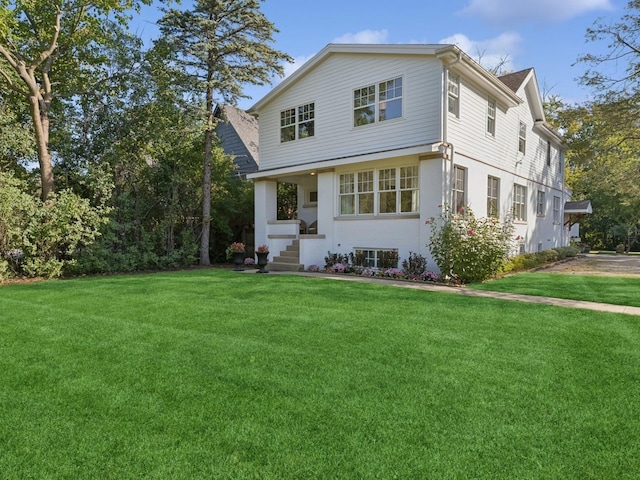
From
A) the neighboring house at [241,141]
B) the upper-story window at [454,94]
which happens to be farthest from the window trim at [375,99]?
the neighboring house at [241,141]

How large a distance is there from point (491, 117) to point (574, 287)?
7042 mm

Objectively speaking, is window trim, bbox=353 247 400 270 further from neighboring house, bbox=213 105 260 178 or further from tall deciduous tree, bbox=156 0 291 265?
neighboring house, bbox=213 105 260 178

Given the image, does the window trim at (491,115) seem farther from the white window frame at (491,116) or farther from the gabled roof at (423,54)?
the gabled roof at (423,54)

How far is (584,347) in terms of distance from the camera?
4566 millimetres

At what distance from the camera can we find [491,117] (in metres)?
13.8

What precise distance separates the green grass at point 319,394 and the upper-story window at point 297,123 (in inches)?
367

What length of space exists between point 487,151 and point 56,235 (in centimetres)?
1351

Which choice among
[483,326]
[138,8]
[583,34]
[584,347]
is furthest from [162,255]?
[583,34]

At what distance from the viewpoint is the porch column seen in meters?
15.1

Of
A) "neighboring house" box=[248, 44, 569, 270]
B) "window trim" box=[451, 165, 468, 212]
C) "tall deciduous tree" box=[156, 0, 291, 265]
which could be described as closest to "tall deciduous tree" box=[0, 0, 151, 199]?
"tall deciduous tree" box=[156, 0, 291, 265]

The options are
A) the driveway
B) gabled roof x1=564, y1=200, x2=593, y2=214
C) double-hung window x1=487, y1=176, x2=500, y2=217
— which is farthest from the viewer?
gabled roof x1=564, y1=200, x2=593, y2=214

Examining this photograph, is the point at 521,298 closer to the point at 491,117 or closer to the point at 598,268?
the point at 491,117

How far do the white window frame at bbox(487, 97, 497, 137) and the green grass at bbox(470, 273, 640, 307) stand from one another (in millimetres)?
5323

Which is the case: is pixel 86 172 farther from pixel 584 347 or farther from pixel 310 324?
pixel 584 347
